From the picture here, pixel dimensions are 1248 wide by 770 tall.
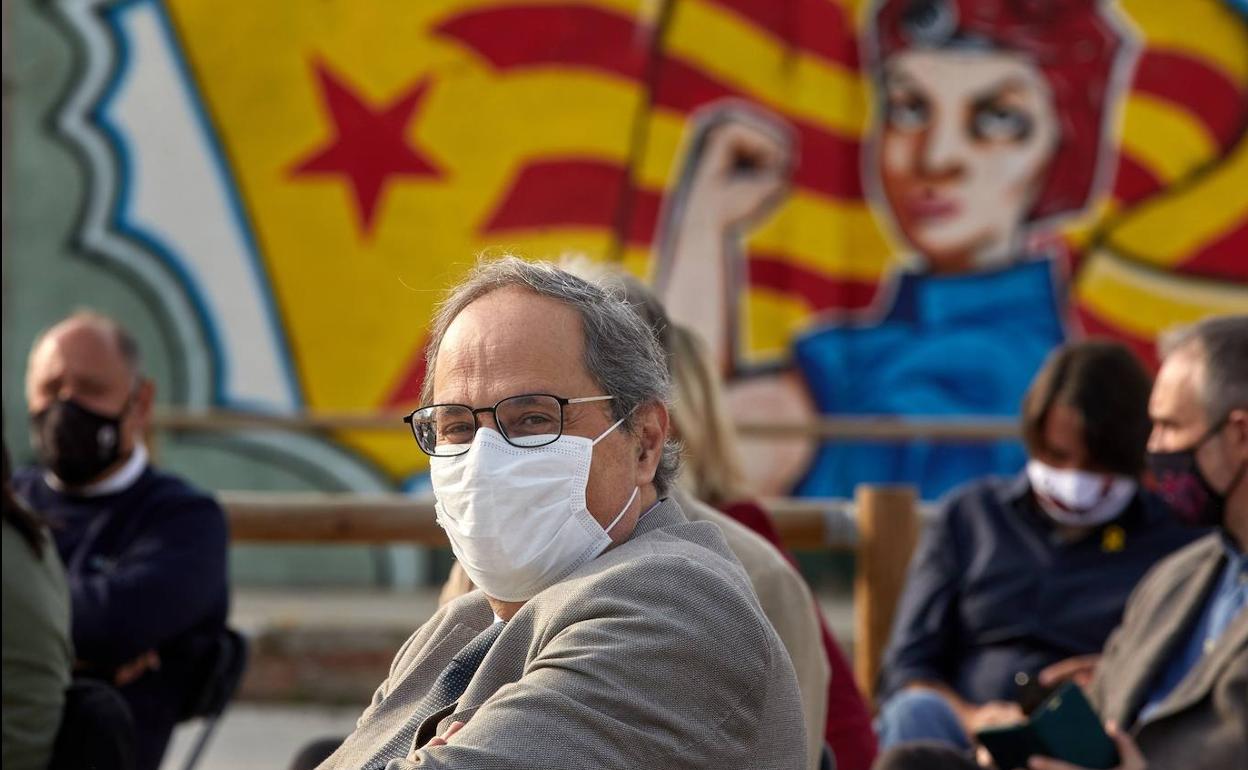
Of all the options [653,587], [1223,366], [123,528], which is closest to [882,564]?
[1223,366]

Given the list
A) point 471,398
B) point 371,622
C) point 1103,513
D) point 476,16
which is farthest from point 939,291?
point 471,398

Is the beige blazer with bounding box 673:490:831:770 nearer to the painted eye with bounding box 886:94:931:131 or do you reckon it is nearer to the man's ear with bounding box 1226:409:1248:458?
the man's ear with bounding box 1226:409:1248:458

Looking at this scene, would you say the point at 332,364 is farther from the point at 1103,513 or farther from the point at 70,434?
the point at 1103,513

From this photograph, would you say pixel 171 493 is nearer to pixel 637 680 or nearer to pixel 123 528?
pixel 123 528

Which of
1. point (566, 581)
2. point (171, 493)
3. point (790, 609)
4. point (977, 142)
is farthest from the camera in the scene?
point (977, 142)

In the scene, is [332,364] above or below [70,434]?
below

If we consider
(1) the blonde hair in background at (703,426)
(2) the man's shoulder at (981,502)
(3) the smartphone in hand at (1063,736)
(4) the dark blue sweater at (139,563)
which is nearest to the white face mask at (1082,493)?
(2) the man's shoulder at (981,502)

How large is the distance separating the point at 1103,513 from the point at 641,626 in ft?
8.25

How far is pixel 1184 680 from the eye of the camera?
3244 mm

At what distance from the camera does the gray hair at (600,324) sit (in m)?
2.09

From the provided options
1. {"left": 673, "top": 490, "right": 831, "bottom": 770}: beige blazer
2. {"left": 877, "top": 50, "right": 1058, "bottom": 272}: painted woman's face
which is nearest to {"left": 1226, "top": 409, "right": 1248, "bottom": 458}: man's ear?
{"left": 673, "top": 490, "right": 831, "bottom": 770}: beige blazer

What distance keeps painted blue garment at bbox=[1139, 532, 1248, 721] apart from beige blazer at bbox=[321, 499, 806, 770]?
Answer: 165 centimetres

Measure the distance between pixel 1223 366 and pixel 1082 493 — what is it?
739 millimetres

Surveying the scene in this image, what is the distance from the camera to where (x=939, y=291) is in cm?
844
